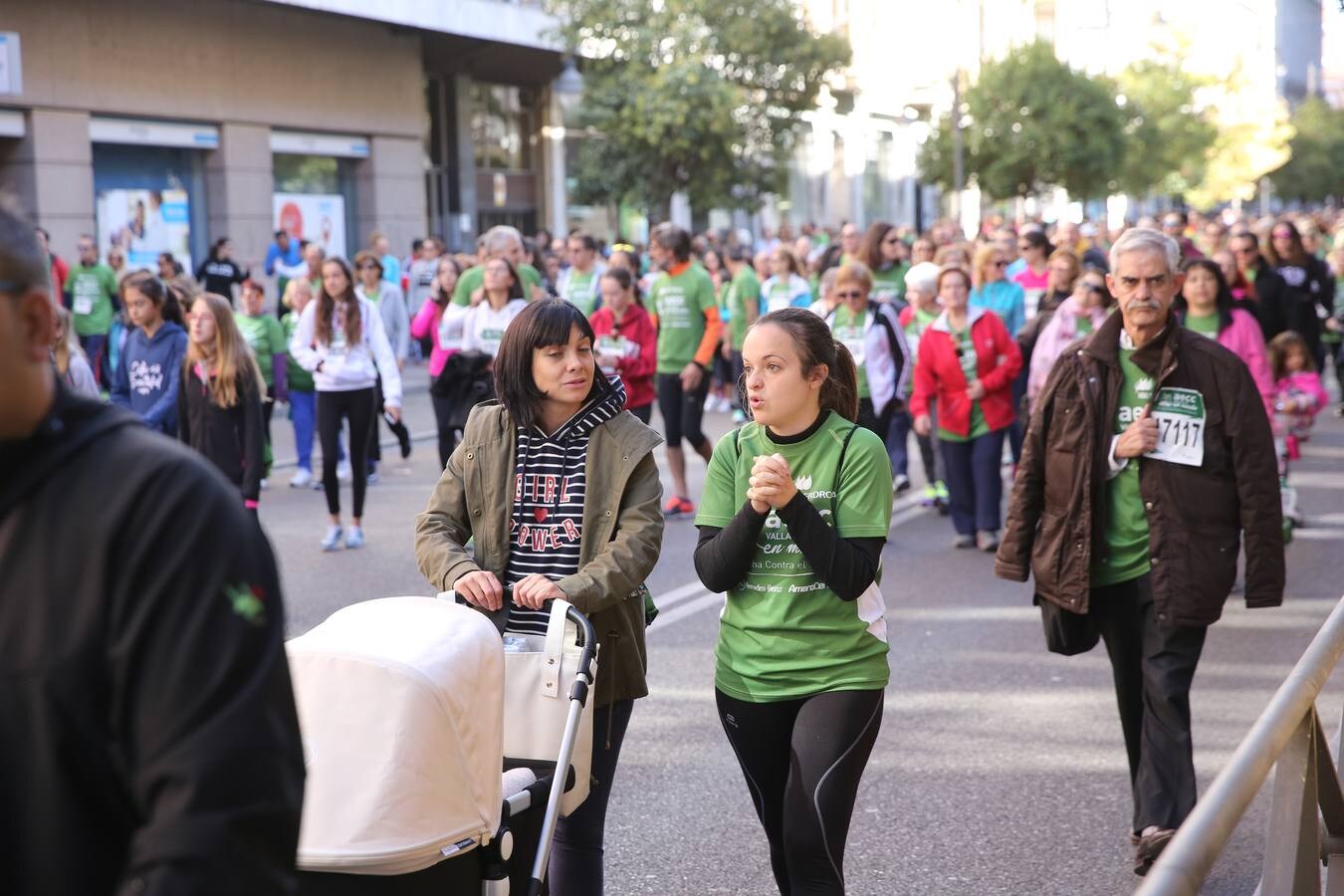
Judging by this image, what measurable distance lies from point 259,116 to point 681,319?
722 inches

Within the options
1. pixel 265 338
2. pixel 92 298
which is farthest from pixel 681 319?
pixel 92 298

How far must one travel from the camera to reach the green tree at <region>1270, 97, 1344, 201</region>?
304 feet

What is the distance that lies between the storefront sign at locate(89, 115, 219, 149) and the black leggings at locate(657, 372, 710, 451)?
52.1 ft

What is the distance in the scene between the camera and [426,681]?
2.97 m

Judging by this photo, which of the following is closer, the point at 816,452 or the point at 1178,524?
the point at 816,452

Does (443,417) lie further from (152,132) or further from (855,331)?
(152,132)

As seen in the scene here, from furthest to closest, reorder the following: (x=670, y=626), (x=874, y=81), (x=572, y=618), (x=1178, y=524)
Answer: (x=874, y=81) < (x=670, y=626) < (x=1178, y=524) < (x=572, y=618)

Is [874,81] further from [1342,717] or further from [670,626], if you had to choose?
[1342,717]

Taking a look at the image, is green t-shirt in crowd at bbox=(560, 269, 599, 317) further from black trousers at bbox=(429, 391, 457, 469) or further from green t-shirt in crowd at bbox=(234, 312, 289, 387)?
green t-shirt in crowd at bbox=(234, 312, 289, 387)

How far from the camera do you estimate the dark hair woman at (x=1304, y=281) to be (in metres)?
15.0

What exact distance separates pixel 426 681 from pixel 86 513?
1.30 m

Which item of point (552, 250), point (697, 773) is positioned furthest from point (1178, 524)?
point (552, 250)

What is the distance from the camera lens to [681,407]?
478 inches

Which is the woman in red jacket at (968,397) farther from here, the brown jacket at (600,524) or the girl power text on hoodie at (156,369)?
the brown jacket at (600,524)
